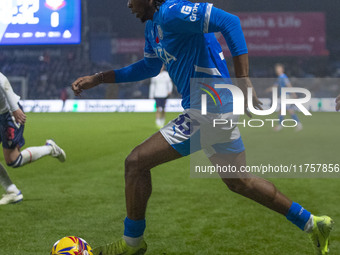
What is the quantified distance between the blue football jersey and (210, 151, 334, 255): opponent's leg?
0.45 meters

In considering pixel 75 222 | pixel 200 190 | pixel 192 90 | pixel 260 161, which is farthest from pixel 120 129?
pixel 192 90

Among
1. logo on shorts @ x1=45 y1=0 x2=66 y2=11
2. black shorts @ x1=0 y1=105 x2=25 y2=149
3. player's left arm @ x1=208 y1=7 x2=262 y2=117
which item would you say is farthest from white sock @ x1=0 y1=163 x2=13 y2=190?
logo on shorts @ x1=45 y1=0 x2=66 y2=11

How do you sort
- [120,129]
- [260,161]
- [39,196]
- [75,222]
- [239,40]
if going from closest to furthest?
[239,40] < [75,222] < [39,196] < [260,161] < [120,129]

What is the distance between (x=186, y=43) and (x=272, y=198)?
1.30 metres

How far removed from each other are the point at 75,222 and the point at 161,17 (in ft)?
8.08

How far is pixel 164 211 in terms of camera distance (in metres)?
5.77

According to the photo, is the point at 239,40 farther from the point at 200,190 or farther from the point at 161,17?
the point at 200,190

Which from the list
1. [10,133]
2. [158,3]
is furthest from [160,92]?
[158,3]

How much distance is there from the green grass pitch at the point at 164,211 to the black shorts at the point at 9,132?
2.32 feet

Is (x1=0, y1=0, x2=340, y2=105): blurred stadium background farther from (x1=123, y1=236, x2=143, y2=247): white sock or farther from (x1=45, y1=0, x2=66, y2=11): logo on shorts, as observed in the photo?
(x1=123, y1=236, x2=143, y2=247): white sock

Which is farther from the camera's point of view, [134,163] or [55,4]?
[55,4]

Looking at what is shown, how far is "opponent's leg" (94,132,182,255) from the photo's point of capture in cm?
383

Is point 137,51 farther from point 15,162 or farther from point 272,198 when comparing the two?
point 272,198

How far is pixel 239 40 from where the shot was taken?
11.6 feet
